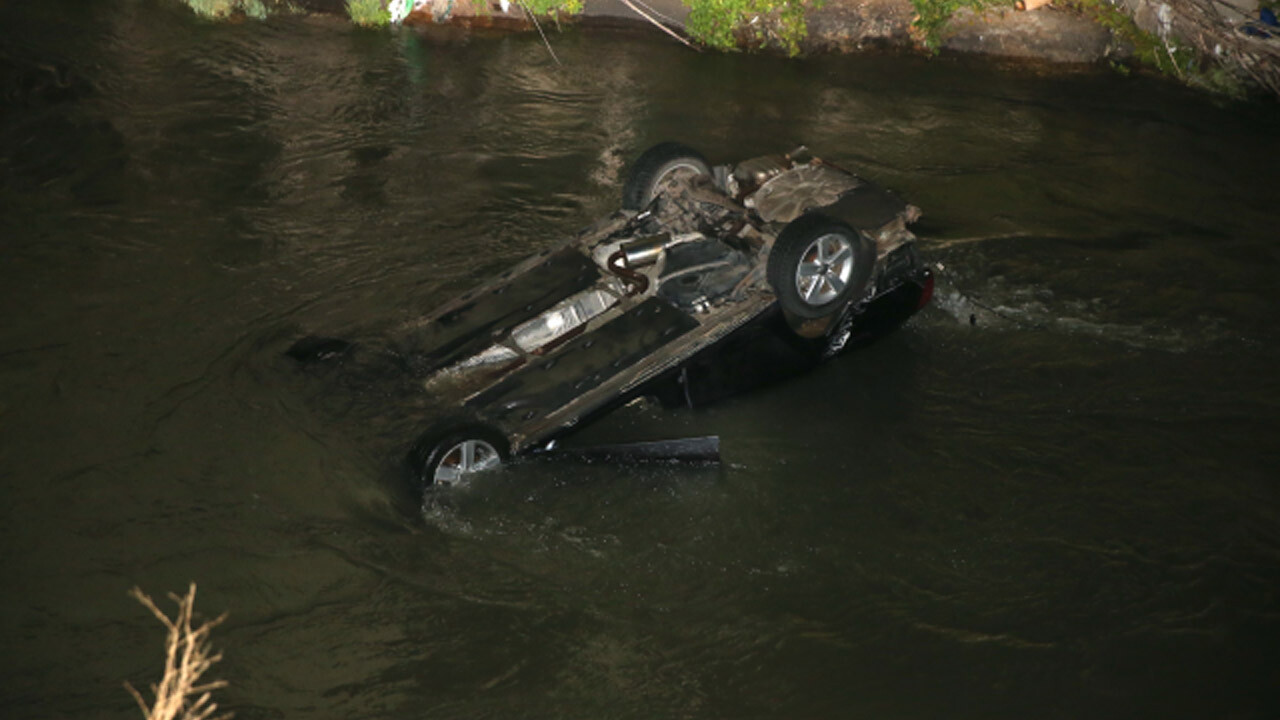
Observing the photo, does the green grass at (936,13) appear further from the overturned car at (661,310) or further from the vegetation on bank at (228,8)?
the vegetation on bank at (228,8)

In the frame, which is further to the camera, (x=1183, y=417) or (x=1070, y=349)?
(x=1070, y=349)

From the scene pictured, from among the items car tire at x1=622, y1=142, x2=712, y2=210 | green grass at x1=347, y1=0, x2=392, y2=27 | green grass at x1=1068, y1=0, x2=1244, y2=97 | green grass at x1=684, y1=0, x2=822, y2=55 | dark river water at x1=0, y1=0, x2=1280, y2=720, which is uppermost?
green grass at x1=347, y1=0, x2=392, y2=27

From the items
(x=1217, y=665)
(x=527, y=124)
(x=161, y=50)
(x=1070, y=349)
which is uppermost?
(x=161, y=50)

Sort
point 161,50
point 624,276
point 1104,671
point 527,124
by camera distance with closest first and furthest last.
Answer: point 1104,671
point 624,276
point 527,124
point 161,50

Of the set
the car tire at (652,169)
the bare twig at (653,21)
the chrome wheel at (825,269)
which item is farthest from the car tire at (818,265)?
the bare twig at (653,21)

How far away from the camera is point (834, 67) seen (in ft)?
45.8

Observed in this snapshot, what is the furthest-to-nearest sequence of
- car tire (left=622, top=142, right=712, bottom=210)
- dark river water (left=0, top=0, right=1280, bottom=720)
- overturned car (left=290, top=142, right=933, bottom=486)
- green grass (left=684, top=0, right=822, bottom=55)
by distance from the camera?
green grass (left=684, top=0, right=822, bottom=55)
car tire (left=622, top=142, right=712, bottom=210)
overturned car (left=290, top=142, right=933, bottom=486)
dark river water (left=0, top=0, right=1280, bottom=720)

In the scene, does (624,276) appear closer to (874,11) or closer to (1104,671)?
(1104,671)

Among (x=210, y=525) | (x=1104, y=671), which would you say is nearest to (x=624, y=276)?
(x=210, y=525)

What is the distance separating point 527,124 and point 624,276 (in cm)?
534

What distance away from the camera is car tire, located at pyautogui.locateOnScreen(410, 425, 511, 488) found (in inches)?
231

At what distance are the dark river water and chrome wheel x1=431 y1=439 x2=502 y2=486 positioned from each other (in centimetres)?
13

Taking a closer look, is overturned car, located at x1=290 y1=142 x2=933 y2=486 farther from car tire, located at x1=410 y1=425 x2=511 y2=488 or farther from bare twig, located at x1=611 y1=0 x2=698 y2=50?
bare twig, located at x1=611 y1=0 x2=698 y2=50

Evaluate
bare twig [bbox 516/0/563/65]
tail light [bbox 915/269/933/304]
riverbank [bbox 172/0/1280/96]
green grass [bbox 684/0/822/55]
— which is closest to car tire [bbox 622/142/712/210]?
tail light [bbox 915/269/933/304]
